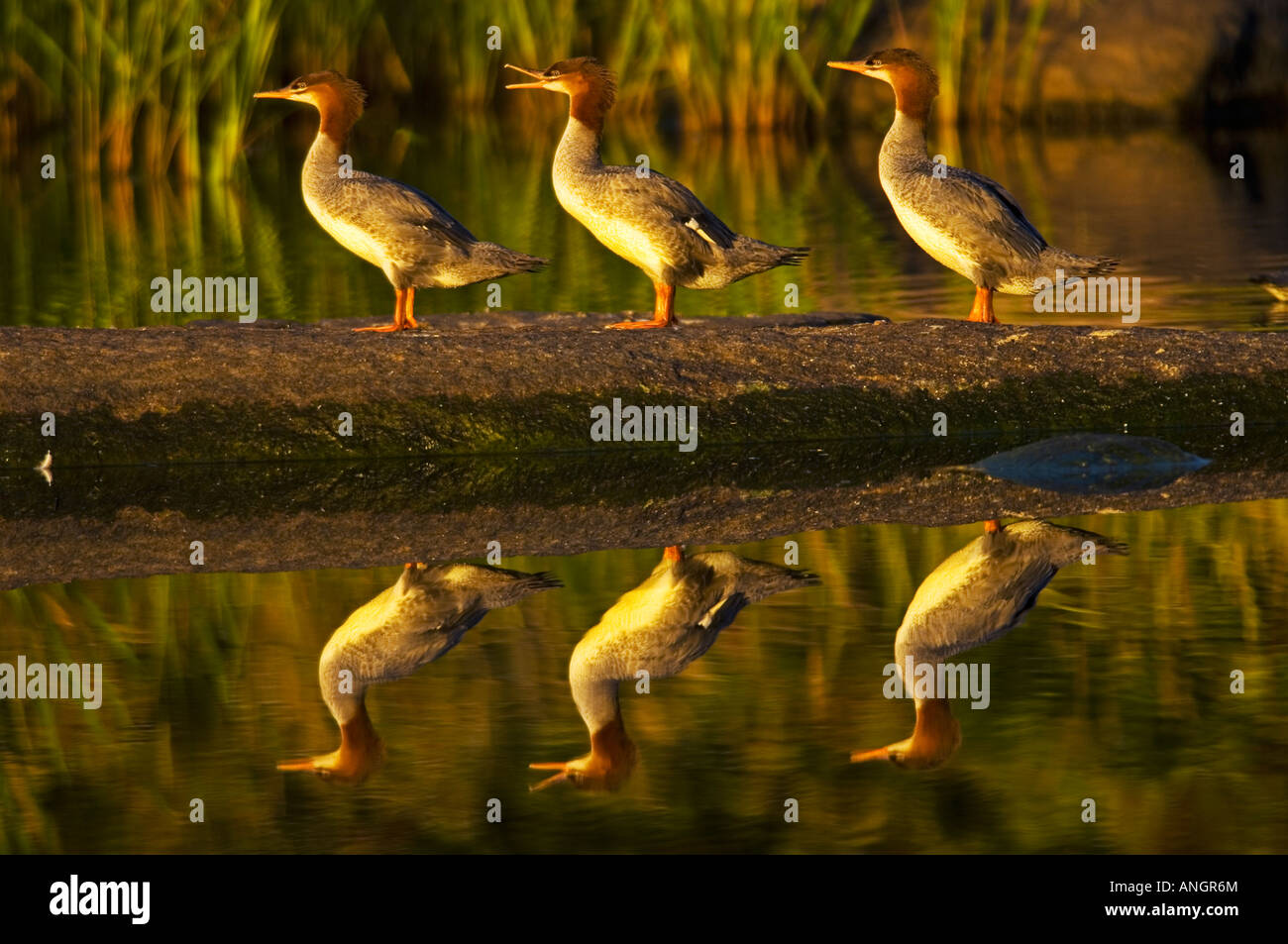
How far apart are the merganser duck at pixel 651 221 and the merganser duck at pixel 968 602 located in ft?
7.93

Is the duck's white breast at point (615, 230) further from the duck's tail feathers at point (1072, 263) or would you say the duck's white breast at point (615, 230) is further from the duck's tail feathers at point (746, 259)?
the duck's tail feathers at point (1072, 263)

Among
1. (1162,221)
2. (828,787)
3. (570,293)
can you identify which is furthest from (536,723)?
(1162,221)

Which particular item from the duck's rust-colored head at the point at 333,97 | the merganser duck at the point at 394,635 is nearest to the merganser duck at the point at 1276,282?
the duck's rust-colored head at the point at 333,97

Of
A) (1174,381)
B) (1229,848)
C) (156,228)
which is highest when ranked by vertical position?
(156,228)

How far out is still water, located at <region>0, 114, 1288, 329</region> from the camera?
1319 cm

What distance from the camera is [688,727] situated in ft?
17.5

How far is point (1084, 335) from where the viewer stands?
9.38 meters

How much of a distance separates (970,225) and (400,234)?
2.26 m

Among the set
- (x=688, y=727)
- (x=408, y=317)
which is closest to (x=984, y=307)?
(x=408, y=317)

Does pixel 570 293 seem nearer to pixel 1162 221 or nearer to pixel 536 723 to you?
pixel 1162 221

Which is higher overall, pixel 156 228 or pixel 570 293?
pixel 156 228

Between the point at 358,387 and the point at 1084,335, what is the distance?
9.33 ft

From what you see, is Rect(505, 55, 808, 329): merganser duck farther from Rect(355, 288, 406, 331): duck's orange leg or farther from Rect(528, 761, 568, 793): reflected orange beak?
Rect(528, 761, 568, 793): reflected orange beak

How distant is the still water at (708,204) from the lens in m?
13.2
